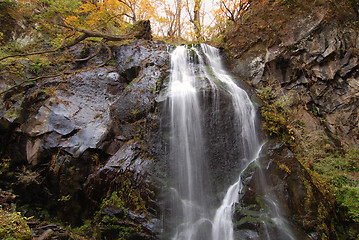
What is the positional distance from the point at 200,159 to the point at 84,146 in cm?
340

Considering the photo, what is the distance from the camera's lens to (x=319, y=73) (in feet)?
20.9

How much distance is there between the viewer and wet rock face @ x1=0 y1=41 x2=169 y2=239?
464cm

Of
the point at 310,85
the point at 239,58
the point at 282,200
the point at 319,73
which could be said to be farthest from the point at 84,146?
the point at 319,73

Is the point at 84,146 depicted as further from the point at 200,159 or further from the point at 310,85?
the point at 310,85

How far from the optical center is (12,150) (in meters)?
5.24

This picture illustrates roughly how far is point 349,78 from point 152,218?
7675 millimetres

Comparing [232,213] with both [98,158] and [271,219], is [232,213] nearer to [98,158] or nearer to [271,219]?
[271,219]

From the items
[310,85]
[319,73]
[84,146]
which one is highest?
[319,73]

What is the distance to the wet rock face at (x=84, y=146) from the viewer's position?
A: 4645mm

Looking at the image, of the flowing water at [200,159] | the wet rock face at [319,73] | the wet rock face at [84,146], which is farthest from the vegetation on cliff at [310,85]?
the wet rock face at [84,146]

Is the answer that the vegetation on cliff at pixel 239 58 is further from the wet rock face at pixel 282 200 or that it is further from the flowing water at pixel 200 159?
the flowing water at pixel 200 159

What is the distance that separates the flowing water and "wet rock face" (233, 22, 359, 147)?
1979 millimetres

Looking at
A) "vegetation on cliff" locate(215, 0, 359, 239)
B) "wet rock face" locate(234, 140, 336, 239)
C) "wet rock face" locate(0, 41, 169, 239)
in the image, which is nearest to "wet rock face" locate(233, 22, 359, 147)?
"vegetation on cliff" locate(215, 0, 359, 239)

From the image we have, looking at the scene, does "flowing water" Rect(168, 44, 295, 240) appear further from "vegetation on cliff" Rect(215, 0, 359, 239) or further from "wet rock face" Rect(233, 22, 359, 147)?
"wet rock face" Rect(233, 22, 359, 147)
